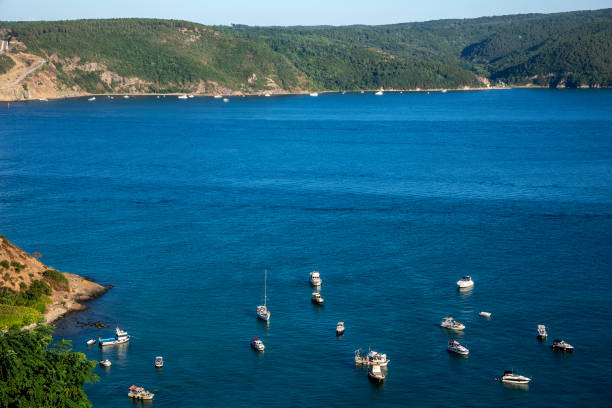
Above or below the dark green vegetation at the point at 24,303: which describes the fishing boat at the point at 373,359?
below

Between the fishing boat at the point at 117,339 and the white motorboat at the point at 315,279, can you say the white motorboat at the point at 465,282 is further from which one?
the fishing boat at the point at 117,339

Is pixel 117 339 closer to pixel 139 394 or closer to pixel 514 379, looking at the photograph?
pixel 139 394

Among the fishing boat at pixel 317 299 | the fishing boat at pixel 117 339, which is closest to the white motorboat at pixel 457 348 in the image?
the fishing boat at pixel 317 299

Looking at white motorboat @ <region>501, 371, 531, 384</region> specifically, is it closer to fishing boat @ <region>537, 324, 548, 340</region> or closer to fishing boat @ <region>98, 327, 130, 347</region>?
fishing boat @ <region>537, 324, 548, 340</region>

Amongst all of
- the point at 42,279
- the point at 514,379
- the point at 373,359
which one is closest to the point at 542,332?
the point at 514,379

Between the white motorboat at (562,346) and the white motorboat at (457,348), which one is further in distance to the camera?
the white motorboat at (562,346)

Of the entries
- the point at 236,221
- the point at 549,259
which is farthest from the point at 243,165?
the point at 549,259
